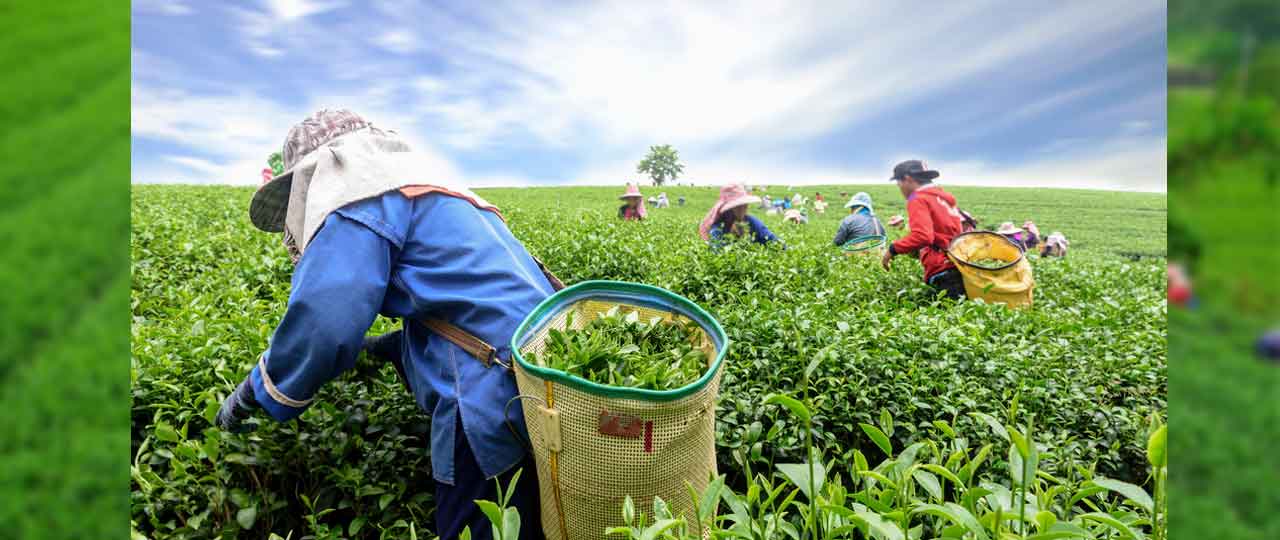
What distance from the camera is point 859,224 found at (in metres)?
6.46

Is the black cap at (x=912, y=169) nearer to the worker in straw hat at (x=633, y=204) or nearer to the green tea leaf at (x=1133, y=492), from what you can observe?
the worker in straw hat at (x=633, y=204)

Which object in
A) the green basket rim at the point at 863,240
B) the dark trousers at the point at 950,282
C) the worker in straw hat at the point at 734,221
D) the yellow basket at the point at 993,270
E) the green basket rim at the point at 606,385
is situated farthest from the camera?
the green basket rim at the point at 863,240

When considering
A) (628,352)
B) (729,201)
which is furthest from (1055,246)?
(628,352)

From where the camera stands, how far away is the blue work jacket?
1501 mm

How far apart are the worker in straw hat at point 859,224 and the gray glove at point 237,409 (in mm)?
5316

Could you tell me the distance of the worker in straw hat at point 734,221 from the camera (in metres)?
5.49

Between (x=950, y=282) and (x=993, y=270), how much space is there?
1.57 ft

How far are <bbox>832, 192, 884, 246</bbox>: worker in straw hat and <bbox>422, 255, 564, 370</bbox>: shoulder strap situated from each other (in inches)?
200

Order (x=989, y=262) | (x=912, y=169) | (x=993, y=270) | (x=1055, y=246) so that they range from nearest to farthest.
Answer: (x=993, y=270), (x=989, y=262), (x=912, y=169), (x=1055, y=246)

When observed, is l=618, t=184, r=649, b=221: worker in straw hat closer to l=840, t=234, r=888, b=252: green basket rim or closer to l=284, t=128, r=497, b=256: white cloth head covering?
l=840, t=234, r=888, b=252: green basket rim

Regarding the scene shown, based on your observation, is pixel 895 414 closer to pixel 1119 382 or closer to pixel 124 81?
pixel 1119 382

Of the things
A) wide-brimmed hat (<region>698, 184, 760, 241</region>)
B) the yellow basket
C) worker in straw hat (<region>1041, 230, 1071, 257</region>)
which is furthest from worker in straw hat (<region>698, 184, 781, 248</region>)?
worker in straw hat (<region>1041, 230, 1071, 257</region>)

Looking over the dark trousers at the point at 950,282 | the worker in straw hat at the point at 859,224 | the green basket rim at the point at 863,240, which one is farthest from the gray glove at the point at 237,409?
the worker in straw hat at the point at 859,224

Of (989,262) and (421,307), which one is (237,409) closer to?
(421,307)
